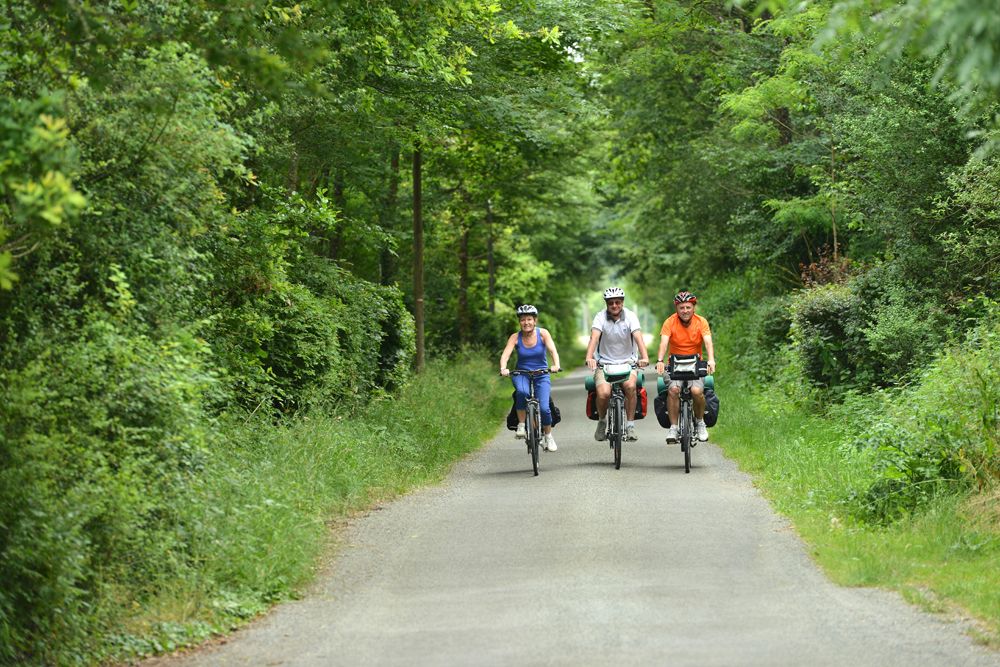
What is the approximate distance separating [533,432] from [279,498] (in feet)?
17.3

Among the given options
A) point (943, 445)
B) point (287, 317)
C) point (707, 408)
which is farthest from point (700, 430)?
point (287, 317)

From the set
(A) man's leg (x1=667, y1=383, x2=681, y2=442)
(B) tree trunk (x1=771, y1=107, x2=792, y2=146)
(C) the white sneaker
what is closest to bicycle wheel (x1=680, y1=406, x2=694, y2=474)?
(A) man's leg (x1=667, y1=383, x2=681, y2=442)

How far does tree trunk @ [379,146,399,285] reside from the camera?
25648 millimetres

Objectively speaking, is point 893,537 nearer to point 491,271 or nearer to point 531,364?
point 531,364

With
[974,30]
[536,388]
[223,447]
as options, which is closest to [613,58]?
[536,388]

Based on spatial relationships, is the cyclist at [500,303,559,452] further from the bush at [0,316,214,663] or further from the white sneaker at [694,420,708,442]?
the bush at [0,316,214,663]

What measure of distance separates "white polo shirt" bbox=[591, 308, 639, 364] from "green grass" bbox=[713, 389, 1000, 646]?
2128 mm

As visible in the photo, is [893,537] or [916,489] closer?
[893,537]

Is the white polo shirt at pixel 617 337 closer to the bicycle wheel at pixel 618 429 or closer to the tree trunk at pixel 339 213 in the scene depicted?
the bicycle wheel at pixel 618 429

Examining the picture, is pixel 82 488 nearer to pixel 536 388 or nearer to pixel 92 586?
pixel 92 586

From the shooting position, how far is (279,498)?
441 inches

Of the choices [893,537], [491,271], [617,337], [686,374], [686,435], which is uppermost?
[491,271]

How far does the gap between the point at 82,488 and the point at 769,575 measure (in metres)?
4.93

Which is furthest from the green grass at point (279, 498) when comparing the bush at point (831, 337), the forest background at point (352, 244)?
the bush at point (831, 337)
